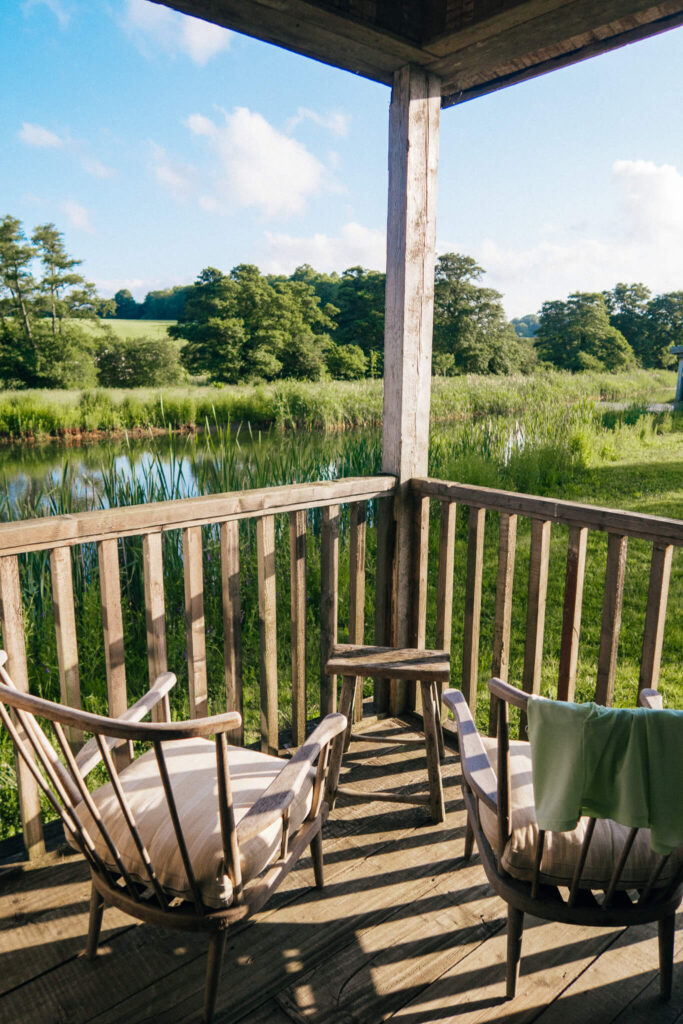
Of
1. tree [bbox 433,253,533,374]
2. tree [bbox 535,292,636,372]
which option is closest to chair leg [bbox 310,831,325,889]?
tree [bbox 433,253,533,374]

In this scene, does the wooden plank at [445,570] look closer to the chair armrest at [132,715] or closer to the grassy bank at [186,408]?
the chair armrest at [132,715]

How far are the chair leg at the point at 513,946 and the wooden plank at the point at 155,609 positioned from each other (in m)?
0.99

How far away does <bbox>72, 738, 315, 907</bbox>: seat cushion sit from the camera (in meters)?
1.21

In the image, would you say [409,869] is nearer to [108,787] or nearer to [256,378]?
[108,787]

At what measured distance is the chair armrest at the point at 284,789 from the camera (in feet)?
3.82

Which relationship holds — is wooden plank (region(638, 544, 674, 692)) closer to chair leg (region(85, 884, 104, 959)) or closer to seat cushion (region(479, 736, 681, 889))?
seat cushion (region(479, 736, 681, 889))

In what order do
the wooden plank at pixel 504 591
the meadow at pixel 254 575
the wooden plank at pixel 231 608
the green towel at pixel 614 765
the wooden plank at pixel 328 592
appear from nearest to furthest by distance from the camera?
1. the green towel at pixel 614 765
2. the wooden plank at pixel 231 608
3. the wooden plank at pixel 504 591
4. the wooden plank at pixel 328 592
5. the meadow at pixel 254 575

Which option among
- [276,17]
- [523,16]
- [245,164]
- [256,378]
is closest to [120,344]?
[256,378]

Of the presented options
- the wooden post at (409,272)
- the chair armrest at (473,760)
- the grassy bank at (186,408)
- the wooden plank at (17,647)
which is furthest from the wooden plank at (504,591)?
the grassy bank at (186,408)

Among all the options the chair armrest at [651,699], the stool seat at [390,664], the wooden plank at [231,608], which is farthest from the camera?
the wooden plank at [231,608]

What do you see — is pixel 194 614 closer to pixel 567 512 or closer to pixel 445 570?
pixel 445 570

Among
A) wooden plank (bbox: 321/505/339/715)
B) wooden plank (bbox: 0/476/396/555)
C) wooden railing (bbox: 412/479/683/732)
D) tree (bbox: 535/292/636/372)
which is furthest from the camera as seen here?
tree (bbox: 535/292/636/372)

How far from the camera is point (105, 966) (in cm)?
149

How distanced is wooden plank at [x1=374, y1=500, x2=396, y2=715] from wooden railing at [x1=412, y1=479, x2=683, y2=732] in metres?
0.10
